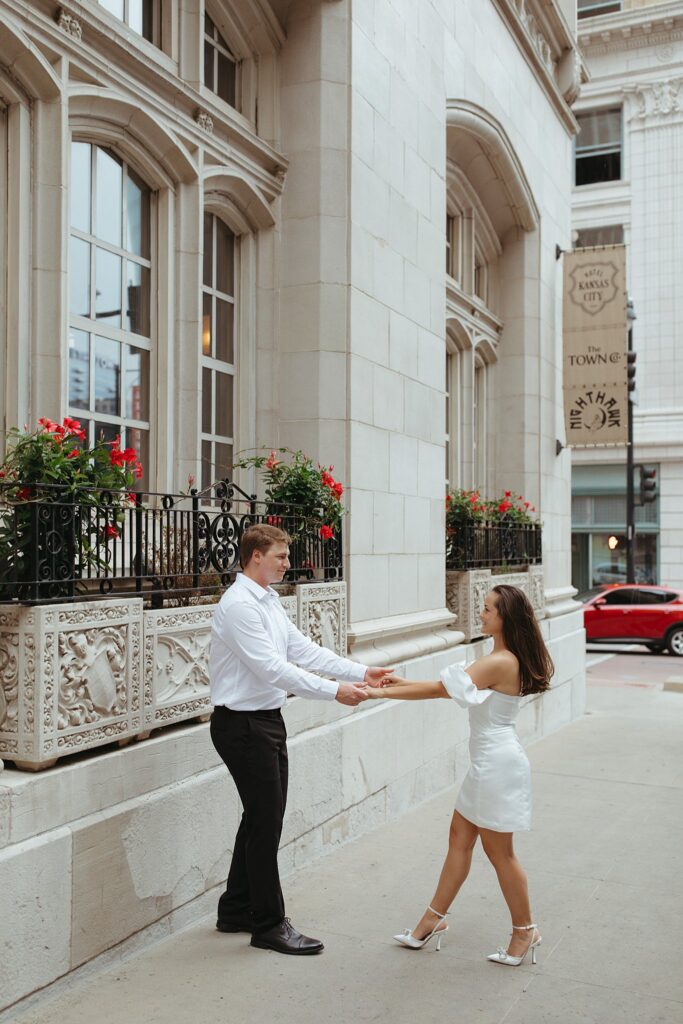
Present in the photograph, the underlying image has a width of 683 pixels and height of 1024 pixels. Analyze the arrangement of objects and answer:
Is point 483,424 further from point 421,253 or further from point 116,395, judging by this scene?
point 116,395

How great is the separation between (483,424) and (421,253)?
4.87 m

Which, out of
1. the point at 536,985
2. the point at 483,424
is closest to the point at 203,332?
the point at 536,985

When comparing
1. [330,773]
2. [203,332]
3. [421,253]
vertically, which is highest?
[421,253]

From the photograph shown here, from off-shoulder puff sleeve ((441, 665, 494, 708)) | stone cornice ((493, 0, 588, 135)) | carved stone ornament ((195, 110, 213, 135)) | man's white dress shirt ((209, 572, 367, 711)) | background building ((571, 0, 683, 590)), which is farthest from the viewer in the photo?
background building ((571, 0, 683, 590))

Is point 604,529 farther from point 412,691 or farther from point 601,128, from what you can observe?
point 412,691

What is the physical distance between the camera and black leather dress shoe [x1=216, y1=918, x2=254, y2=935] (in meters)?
5.20

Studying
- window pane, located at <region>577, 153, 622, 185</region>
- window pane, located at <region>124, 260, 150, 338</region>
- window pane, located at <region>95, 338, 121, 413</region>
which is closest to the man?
window pane, located at <region>95, 338, 121, 413</region>

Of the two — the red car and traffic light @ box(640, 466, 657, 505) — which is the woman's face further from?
traffic light @ box(640, 466, 657, 505)

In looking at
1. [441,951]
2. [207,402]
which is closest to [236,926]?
[441,951]

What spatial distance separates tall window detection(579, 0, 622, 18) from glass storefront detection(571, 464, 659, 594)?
15.7 m

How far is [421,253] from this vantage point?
9.10 meters

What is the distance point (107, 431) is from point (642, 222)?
1212 inches

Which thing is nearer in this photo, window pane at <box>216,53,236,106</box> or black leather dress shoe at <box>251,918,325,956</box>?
black leather dress shoe at <box>251,918,325,956</box>

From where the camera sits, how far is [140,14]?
6.66 metres
